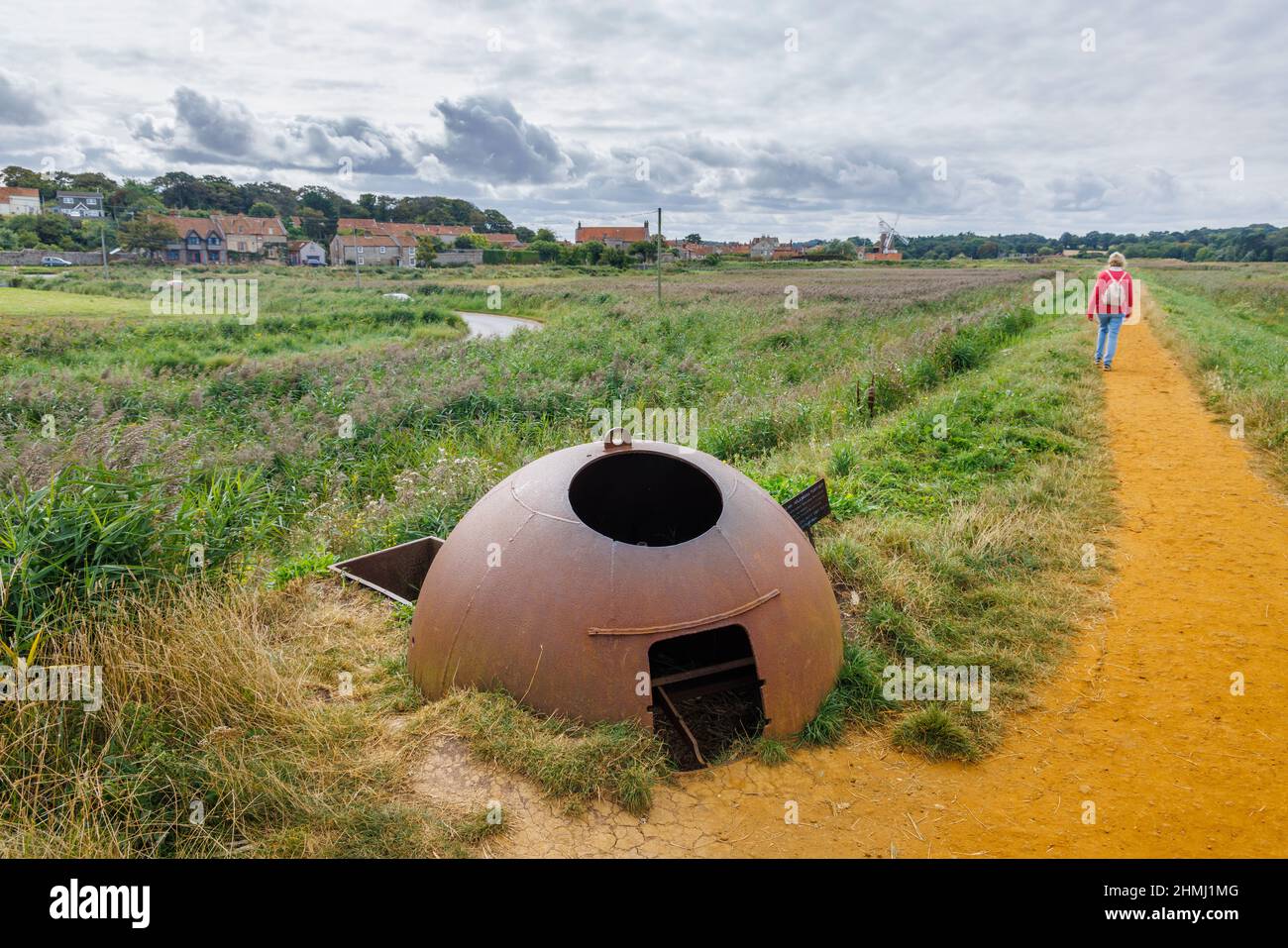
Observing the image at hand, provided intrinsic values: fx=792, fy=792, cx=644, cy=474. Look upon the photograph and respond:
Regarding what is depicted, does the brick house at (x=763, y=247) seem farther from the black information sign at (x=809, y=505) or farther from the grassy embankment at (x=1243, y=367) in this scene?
the black information sign at (x=809, y=505)

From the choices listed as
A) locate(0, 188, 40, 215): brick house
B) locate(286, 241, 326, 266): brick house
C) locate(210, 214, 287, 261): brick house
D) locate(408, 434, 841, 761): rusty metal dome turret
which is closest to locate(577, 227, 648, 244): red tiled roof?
locate(286, 241, 326, 266): brick house

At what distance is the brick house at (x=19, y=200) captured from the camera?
76512mm

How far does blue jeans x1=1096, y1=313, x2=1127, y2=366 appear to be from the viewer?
1301 cm

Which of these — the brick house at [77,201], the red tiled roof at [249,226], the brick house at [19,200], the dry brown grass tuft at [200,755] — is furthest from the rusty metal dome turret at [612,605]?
the brick house at [77,201]

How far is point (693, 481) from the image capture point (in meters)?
5.40

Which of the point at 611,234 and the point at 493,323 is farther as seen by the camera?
the point at 611,234

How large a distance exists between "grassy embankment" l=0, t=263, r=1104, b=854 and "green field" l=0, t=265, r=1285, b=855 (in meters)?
0.02

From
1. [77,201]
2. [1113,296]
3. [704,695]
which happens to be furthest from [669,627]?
[77,201]

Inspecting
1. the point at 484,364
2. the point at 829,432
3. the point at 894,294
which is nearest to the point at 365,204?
the point at 894,294

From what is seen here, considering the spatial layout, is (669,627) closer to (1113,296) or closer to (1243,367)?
(1113,296)

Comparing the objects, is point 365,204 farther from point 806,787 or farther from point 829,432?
point 806,787

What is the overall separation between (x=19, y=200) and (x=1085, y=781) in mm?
102025

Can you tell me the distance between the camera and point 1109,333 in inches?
532
